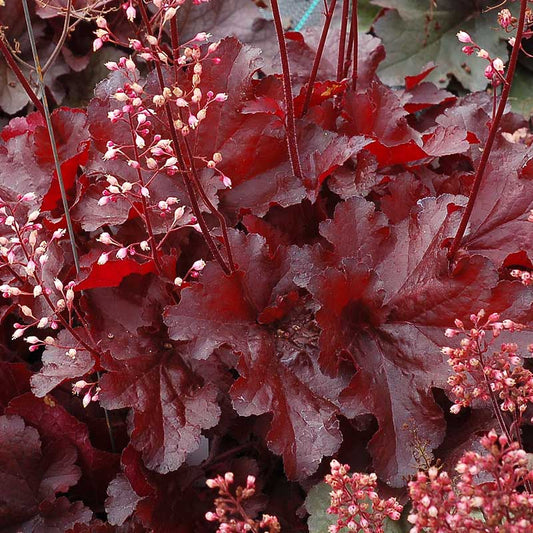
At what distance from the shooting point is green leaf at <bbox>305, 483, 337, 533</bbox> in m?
1.22

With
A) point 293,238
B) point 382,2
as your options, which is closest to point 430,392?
point 293,238

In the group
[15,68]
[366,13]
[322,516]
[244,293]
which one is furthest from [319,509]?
[366,13]

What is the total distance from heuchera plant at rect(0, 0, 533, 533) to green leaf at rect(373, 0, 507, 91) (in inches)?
33.2

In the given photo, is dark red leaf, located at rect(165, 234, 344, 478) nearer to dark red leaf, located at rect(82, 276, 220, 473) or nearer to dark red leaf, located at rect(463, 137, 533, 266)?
dark red leaf, located at rect(82, 276, 220, 473)

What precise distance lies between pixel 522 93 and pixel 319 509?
175 centimetres

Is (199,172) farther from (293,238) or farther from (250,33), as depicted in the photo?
(250,33)

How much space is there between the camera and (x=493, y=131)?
43.1 inches

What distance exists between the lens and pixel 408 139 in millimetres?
1536

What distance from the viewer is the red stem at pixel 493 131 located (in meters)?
0.97

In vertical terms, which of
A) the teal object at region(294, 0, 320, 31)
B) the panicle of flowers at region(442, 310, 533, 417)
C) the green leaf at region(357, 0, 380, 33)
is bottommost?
the green leaf at region(357, 0, 380, 33)

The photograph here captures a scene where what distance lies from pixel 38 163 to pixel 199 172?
337mm

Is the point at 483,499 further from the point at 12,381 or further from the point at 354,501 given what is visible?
the point at 12,381

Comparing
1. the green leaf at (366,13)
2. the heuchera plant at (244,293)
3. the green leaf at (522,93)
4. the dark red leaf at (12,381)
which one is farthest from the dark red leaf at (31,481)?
the green leaf at (366,13)

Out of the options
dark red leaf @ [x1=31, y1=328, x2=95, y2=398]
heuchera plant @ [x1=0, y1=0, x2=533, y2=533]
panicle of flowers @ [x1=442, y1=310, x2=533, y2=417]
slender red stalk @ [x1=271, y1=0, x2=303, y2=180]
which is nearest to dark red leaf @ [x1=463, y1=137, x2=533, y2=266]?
heuchera plant @ [x1=0, y1=0, x2=533, y2=533]
